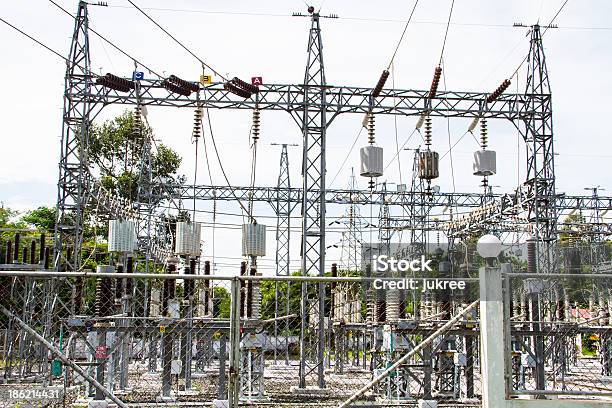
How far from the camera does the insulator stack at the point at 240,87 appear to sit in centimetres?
1595

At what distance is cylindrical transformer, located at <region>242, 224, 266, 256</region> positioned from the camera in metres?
15.2

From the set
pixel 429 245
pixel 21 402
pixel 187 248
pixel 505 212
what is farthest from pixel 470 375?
pixel 429 245

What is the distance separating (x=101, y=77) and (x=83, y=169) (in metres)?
2.09

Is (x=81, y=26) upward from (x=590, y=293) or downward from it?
upward

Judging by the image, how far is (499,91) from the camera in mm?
16875

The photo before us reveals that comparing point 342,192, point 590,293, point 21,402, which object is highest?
point 342,192

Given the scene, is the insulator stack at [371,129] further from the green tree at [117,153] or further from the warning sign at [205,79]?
the green tree at [117,153]

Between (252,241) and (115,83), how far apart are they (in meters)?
4.54

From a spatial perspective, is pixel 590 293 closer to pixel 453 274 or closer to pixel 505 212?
pixel 505 212

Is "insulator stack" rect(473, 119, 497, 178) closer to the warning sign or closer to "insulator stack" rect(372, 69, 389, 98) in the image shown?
"insulator stack" rect(372, 69, 389, 98)

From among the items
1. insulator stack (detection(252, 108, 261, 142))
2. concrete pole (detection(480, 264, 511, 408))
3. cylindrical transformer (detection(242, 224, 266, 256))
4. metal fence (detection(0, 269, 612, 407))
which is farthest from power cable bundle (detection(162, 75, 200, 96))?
concrete pole (detection(480, 264, 511, 408))

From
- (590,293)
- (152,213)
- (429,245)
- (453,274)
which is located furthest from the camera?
(429,245)

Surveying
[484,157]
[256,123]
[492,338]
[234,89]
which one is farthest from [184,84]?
[492,338]

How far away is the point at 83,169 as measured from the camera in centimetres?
1630
